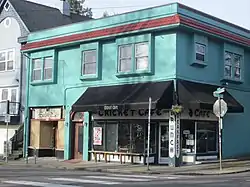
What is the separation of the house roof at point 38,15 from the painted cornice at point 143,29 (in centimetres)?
464

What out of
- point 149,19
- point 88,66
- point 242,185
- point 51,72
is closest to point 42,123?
point 51,72

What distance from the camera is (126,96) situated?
24.2 metres

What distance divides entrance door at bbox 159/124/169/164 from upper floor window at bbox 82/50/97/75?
536cm

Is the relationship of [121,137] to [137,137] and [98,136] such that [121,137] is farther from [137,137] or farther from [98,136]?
[98,136]

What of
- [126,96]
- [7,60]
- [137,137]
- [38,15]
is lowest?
[137,137]

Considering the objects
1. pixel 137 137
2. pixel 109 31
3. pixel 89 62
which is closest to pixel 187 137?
pixel 137 137

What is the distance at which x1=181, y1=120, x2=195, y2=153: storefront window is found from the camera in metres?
24.1

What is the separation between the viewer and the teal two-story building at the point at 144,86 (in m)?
23.5

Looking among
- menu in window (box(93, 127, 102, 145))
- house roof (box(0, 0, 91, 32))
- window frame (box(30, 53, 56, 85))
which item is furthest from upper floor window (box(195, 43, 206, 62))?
house roof (box(0, 0, 91, 32))

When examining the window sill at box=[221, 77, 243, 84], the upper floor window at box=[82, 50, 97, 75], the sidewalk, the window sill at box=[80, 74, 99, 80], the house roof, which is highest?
the house roof

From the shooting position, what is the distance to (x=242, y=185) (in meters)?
14.8

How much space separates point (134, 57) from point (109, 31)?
216cm

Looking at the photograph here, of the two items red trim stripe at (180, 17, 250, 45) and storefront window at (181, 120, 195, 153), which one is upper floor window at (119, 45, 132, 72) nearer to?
red trim stripe at (180, 17, 250, 45)

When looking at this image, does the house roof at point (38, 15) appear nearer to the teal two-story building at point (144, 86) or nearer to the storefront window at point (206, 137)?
the teal two-story building at point (144, 86)
